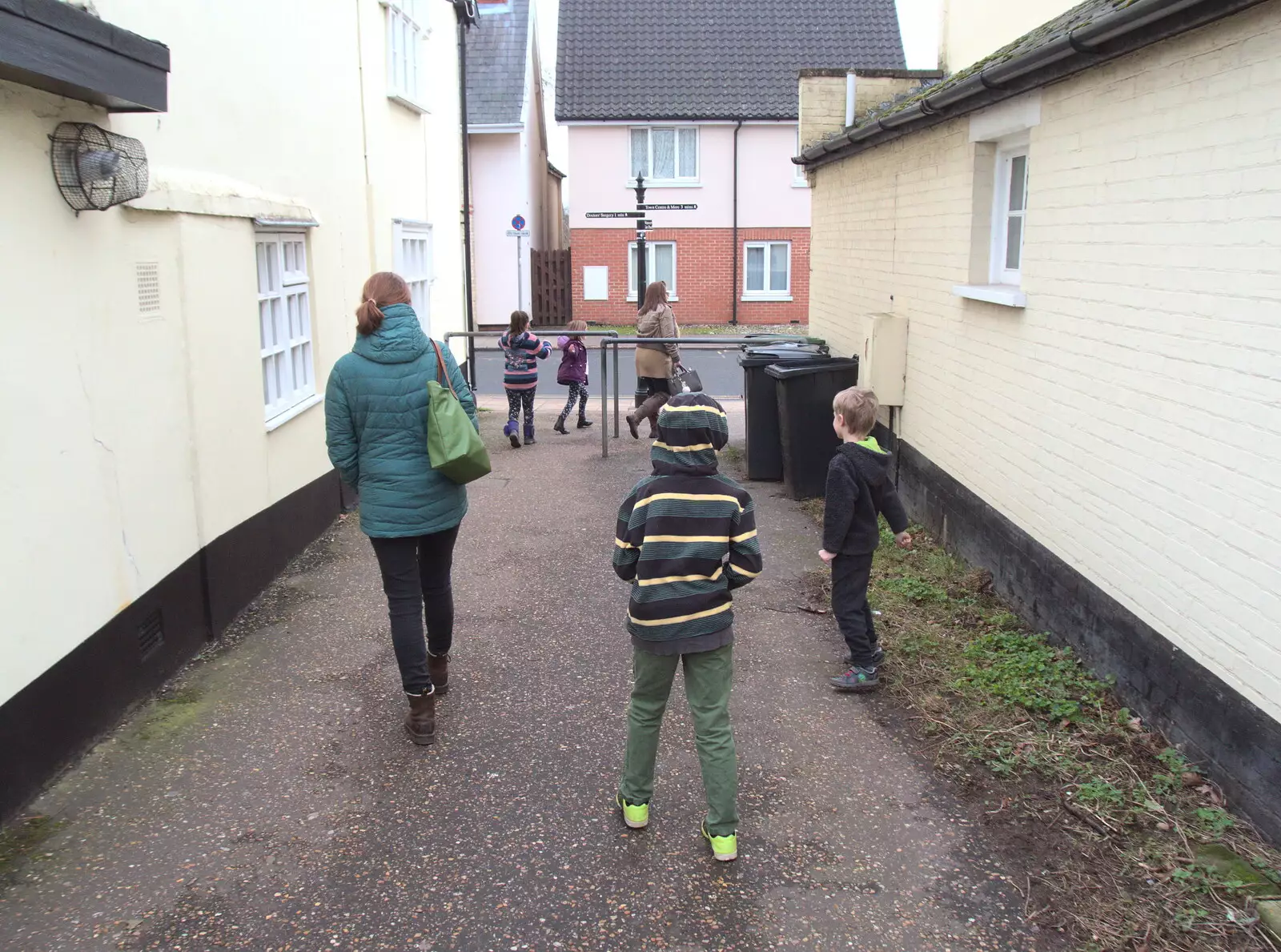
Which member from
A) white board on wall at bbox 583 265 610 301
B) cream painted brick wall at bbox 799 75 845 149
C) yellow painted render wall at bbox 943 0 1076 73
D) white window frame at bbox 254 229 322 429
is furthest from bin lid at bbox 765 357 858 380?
white board on wall at bbox 583 265 610 301

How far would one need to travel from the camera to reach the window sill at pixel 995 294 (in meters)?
5.78

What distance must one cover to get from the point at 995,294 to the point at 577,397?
743 cm

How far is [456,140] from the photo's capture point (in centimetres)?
1529

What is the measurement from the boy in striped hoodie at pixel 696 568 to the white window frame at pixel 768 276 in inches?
979

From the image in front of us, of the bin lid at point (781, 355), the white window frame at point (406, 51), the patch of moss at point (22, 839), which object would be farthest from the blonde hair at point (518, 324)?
the patch of moss at point (22, 839)

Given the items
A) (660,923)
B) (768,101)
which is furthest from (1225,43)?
(768,101)

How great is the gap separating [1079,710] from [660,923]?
2.19m

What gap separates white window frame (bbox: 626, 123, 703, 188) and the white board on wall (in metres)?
2.30

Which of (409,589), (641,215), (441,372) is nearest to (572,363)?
(641,215)

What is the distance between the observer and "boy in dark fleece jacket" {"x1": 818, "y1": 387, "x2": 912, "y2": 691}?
16.3 ft

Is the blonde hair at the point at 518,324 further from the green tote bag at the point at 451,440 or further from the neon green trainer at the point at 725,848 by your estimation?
the neon green trainer at the point at 725,848

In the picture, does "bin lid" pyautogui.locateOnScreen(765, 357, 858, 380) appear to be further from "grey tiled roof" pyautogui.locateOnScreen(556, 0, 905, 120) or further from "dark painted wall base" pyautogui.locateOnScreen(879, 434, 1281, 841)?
"grey tiled roof" pyautogui.locateOnScreen(556, 0, 905, 120)

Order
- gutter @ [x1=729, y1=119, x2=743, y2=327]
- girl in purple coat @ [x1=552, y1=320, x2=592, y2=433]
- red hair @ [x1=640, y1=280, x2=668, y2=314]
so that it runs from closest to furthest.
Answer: red hair @ [x1=640, y1=280, x2=668, y2=314], girl in purple coat @ [x1=552, y1=320, x2=592, y2=433], gutter @ [x1=729, y1=119, x2=743, y2=327]

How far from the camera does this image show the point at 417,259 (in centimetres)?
1228
